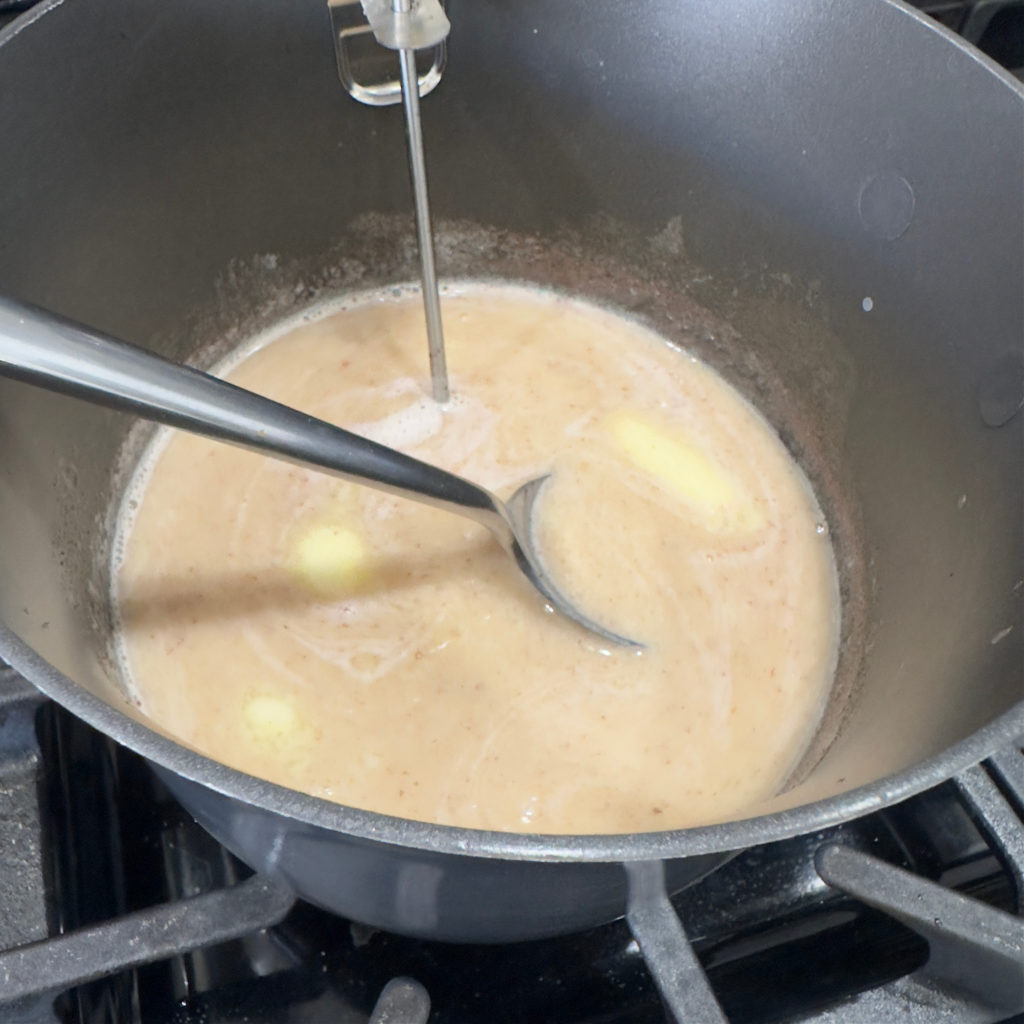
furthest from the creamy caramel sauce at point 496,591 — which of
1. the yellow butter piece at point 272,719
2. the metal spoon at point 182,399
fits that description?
the metal spoon at point 182,399

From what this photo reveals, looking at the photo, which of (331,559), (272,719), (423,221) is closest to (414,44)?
(423,221)

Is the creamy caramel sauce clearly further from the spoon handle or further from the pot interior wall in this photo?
the spoon handle

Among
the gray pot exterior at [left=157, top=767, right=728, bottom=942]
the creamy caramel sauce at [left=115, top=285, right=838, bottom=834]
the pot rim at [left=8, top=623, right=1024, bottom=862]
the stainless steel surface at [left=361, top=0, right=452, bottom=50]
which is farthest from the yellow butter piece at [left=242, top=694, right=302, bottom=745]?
the stainless steel surface at [left=361, top=0, right=452, bottom=50]

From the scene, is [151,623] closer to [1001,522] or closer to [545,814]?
[545,814]

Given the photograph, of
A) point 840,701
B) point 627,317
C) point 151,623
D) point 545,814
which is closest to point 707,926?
point 545,814

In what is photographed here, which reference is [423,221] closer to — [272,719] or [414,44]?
[414,44]

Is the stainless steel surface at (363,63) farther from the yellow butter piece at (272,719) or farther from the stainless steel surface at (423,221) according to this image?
the yellow butter piece at (272,719)
